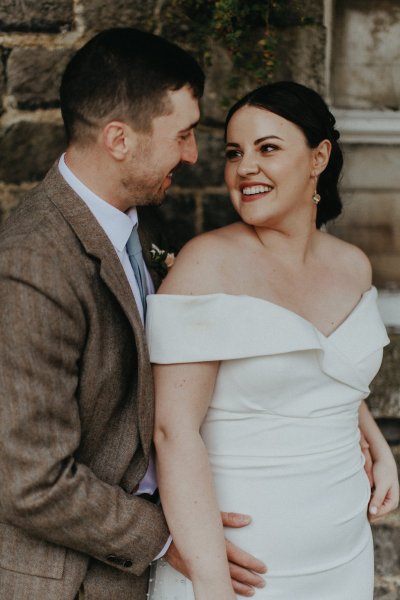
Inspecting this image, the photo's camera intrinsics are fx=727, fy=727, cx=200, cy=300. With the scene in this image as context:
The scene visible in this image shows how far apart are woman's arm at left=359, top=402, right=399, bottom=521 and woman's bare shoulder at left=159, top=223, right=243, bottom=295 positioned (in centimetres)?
86

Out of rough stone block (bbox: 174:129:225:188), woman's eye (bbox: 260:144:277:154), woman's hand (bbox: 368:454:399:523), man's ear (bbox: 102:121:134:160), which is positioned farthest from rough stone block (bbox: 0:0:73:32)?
woman's hand (bbox: 368:454:399:523)

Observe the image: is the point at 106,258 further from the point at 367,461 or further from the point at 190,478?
the point at 367,461

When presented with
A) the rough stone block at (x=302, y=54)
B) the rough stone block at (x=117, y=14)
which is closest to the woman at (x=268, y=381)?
the rough stone block at (x=302, y=54)

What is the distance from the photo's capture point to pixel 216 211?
2.88 metres

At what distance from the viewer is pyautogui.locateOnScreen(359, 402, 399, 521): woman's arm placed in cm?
240

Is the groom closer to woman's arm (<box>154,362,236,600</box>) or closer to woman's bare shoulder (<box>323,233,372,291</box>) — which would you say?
woman's arm (<box>154,362,236,600</box>)

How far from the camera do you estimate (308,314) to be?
217 cm

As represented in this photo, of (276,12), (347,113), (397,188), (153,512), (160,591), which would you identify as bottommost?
(160,591)

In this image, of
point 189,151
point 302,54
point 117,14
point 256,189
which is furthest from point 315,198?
point 117,14

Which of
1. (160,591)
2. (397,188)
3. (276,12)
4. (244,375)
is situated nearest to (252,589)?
(160,591)

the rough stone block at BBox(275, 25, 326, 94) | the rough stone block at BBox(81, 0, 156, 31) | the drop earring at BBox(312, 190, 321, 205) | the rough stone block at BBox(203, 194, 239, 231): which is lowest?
the rough stone block at BBox(203, 194, 239, 231)

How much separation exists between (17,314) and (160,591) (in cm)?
97

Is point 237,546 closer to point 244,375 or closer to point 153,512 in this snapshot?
point 153,512

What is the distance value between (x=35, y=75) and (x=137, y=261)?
96 centimetres
